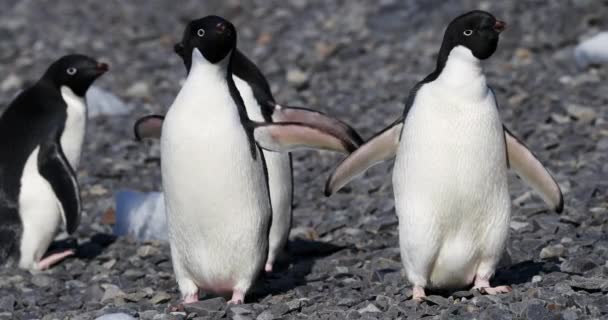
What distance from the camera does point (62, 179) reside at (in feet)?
21.9

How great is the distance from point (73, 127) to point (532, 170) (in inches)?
117

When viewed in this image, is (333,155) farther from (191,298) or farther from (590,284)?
(590,284)

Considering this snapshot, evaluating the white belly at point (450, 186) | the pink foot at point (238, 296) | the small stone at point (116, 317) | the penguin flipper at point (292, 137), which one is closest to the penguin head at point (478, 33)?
the white belly at point (450, 186)

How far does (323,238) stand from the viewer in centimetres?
677

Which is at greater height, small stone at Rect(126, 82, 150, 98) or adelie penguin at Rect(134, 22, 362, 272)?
small stone at Rect(126, 82, 150, 98)

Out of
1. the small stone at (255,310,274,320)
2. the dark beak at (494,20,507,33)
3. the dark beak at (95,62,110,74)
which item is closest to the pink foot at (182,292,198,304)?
the small stone at (255,310,274,320)

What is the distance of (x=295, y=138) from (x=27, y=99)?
239 cm

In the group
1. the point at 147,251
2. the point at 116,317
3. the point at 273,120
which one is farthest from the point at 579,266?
the point at 147,251

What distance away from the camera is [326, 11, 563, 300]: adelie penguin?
4859 mm

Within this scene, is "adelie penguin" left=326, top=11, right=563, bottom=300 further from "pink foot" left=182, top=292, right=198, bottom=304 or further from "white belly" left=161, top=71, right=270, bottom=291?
"pink foot" left=182, top=292, right=198, bottom=304

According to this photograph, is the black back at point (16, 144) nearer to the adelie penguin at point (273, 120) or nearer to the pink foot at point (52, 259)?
the pink foot at point (52, 259)

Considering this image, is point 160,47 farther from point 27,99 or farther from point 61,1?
point 27,99

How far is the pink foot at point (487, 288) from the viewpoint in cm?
492

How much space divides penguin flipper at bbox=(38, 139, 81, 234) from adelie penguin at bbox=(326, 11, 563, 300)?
7.43 ft
